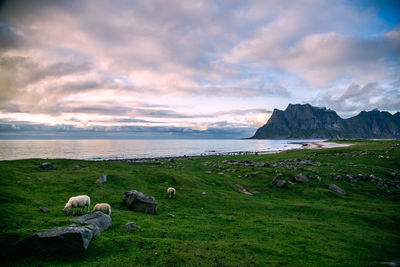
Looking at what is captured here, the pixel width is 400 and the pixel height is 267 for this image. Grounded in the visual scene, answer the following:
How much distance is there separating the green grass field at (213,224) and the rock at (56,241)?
45 cm

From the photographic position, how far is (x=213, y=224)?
2173cm

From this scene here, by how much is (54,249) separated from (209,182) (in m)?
36.9

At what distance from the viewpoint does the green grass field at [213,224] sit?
1335 centimetres

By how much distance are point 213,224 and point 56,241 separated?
1458cm

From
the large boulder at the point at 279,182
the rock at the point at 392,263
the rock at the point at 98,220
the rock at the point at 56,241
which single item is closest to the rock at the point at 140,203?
the rock at the point at 98,220

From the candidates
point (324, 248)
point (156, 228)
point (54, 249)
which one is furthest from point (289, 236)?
point (54, 249)

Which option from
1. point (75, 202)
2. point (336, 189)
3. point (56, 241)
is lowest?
point (336, 189)

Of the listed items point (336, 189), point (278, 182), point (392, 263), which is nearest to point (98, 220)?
point (392, 263)

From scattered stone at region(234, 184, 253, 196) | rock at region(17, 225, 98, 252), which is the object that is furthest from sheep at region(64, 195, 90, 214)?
scattered stone at region(234, 184, 253, 196)

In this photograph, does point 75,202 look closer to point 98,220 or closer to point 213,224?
point 98,220

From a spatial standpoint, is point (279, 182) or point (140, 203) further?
point (279, 182)

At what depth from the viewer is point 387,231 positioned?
76.3ft

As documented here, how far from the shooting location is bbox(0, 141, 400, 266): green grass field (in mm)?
13351

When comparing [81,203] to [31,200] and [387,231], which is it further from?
[387,231]
